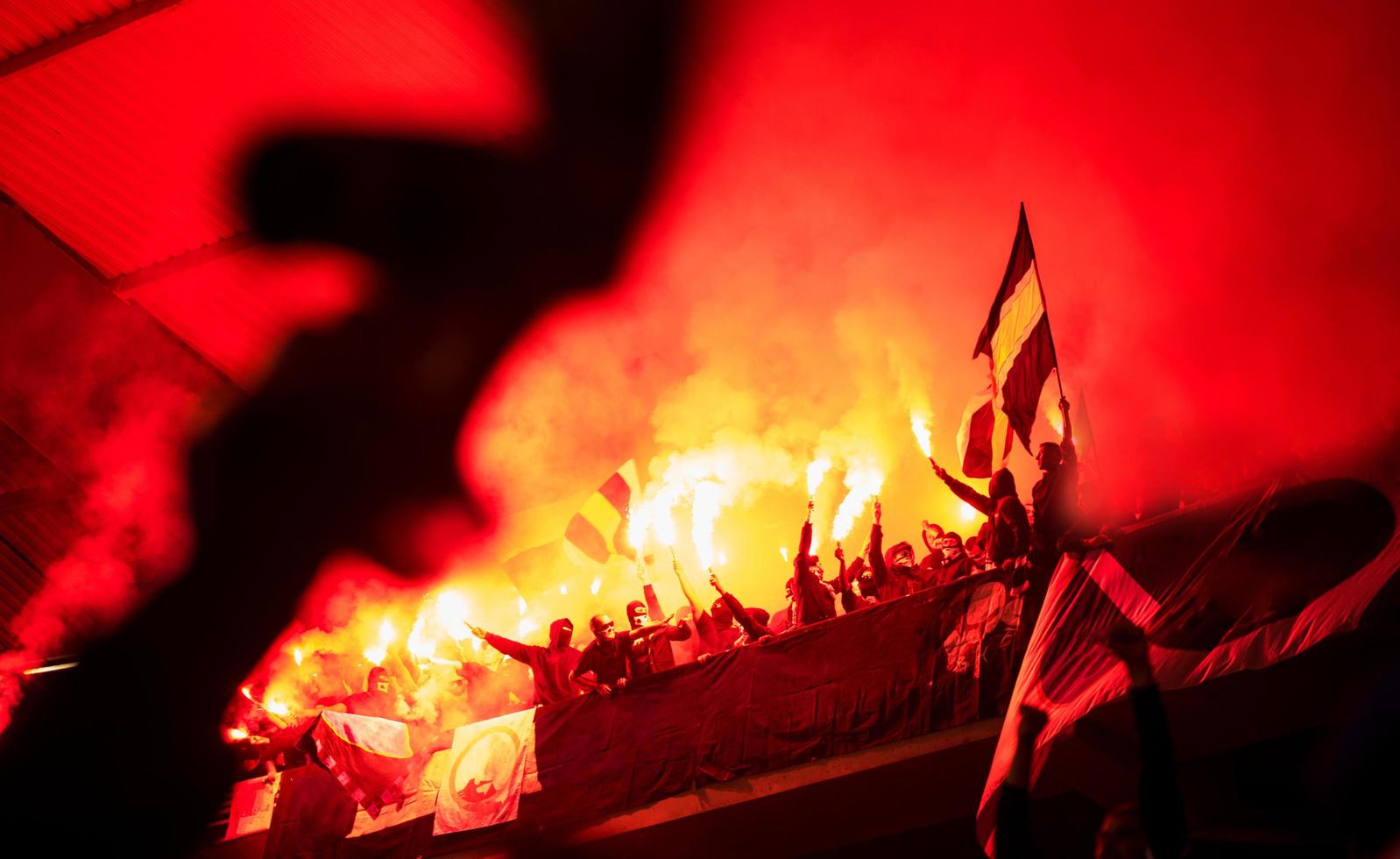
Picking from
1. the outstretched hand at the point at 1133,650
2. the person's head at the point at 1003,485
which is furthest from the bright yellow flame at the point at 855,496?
the outstretched hand at the point at 1133,650

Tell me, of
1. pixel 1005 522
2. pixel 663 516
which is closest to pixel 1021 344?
pixel 1005 522

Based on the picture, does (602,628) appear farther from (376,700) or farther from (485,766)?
(376,700)

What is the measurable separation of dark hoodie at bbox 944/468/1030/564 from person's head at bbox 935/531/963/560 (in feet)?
3.30

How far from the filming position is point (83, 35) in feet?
26.4

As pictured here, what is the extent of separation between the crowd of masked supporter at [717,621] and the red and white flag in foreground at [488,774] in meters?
0.45

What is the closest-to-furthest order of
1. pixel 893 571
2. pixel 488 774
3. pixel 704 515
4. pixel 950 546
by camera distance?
1. pixel 950 546
2. pixel 488 774
3. pixel 893 571
4. pixel 704 515

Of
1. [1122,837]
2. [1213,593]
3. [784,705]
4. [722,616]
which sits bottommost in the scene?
[1122,837]

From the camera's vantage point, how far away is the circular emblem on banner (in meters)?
7.76

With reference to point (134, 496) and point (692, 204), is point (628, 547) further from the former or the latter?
point (134, 496)

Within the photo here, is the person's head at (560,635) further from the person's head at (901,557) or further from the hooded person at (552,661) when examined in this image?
A: the person's head at (901,557)

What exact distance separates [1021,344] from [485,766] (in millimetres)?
5247

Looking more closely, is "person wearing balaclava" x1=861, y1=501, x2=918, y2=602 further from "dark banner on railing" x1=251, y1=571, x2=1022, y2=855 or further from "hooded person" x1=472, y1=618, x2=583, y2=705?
"hooded person" x1=472, y1=618, x2=583, y2=705

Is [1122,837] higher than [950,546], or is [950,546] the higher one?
[950,546]

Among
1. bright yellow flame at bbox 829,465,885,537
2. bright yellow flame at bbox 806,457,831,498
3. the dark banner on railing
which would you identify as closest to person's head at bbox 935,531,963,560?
the dark banner on railing
